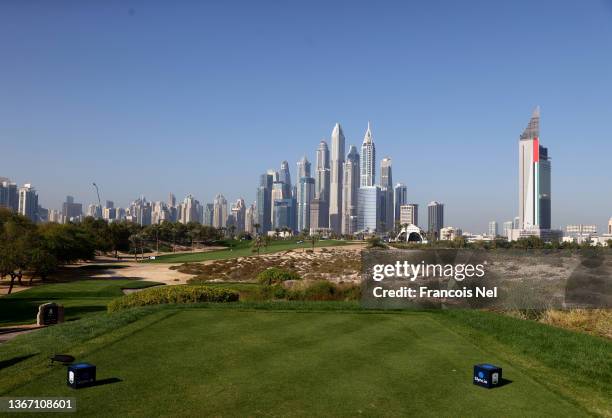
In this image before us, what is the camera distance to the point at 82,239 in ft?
260

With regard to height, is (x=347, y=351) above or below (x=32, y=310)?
above

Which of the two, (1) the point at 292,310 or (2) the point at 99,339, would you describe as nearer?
(2) the point at 99,339

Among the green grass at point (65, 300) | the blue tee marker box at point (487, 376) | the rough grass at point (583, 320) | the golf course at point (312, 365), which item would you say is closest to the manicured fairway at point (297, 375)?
the golf course at point (312, 365)

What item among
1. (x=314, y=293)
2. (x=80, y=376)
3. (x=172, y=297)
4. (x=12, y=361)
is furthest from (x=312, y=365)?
(x=314, y=293)

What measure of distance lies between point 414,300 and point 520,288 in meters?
4.96

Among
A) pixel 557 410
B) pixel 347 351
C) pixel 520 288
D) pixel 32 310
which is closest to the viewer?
pixel 557 410

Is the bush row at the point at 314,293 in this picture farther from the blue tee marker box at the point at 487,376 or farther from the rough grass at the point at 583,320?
the blue tee marker box at the point at 487,376

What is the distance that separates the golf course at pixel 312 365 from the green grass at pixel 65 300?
10.8 metres

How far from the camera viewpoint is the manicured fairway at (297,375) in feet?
30.3

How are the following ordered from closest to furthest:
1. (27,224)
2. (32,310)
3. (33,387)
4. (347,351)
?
(33,387)
(347,351)
(32,310)
(27,224)

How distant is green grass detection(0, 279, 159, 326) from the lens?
2764 centimetres

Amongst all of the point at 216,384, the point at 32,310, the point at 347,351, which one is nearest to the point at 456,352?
the point at 347,351

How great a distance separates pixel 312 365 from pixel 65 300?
96.5ft

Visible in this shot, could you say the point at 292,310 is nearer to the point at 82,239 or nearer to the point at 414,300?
the point at 414,300
